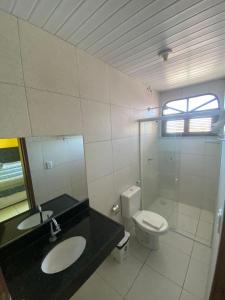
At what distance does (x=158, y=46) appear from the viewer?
129cm

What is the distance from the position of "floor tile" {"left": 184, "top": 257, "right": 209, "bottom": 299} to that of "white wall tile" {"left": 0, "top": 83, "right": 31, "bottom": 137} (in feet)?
7.20

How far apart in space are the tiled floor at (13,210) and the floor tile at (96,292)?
1.11 metres

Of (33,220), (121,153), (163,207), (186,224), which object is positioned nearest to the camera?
(33,220)

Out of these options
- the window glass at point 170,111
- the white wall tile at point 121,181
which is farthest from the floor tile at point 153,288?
the window glass at point 170,111

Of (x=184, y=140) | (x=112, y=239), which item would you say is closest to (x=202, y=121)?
(x=184, y=140)

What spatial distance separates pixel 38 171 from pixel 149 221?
1573 millimetres

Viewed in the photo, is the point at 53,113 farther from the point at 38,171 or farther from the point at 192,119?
the point at 192,119

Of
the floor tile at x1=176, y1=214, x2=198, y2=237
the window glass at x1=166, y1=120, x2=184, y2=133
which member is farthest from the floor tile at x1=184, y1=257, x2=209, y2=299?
the window glass at x1=166, y1=120, x2=184, y2=133

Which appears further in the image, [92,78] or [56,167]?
[92,78]

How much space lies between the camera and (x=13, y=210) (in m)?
1.04

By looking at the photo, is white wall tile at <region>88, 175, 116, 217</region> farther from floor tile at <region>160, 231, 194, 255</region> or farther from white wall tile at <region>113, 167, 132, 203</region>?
floor tile at <region>160, 231, 194, 255</region>

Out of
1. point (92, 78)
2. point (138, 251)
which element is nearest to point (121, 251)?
point (138, 251)

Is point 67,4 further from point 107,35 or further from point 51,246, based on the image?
point 51,246

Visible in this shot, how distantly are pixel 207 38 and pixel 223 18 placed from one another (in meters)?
0.20
